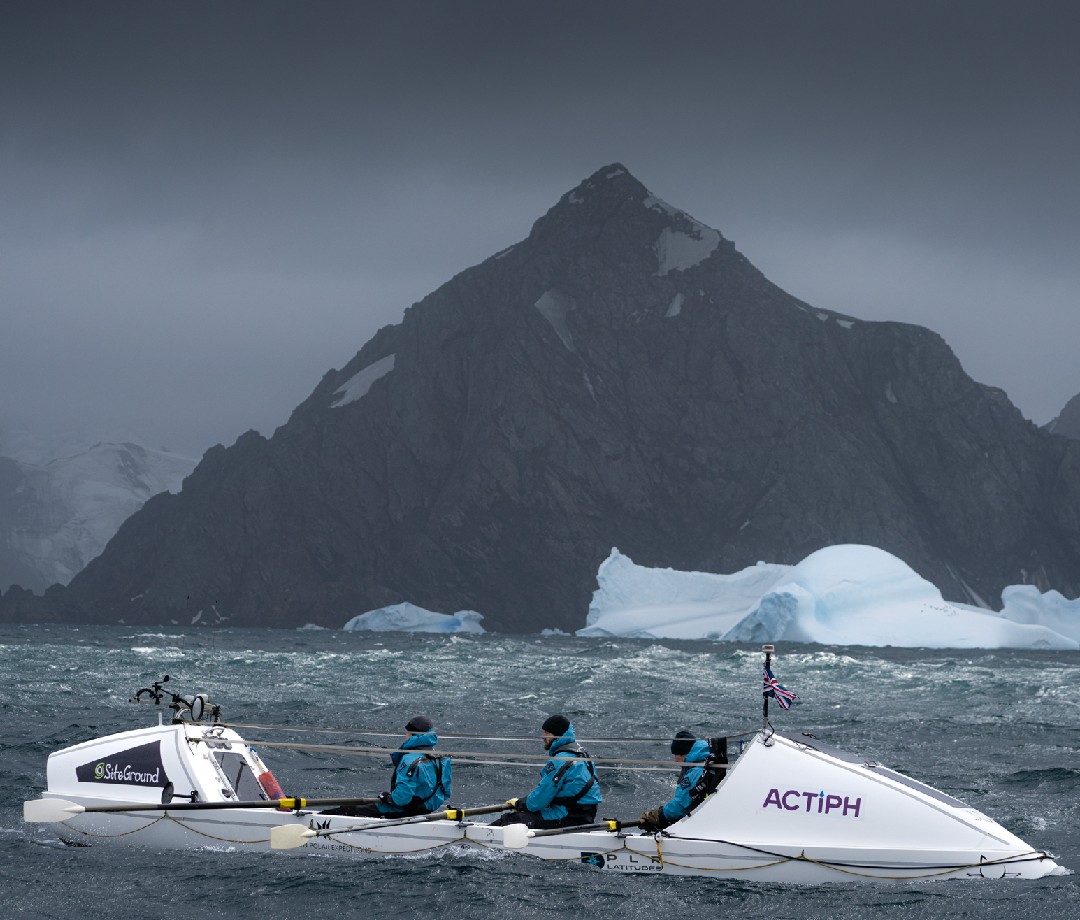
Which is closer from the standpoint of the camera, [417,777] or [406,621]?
[417,777]

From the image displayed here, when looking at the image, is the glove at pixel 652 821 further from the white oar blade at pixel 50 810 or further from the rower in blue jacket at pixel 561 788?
the white oar blade at pixel 50 810

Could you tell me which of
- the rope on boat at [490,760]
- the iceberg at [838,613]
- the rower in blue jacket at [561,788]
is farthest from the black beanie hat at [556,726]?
the iceberg at [838,613]

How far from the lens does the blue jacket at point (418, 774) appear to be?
627 inches

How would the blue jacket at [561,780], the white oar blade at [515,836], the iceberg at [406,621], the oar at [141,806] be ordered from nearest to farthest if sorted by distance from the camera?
1. the white oar blade at [515,836]
2. the blue jacket at [561,780]
3. the oar at [141,806]
4. the iceberg at [406,621]

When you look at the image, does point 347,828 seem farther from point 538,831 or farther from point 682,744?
point 682,744

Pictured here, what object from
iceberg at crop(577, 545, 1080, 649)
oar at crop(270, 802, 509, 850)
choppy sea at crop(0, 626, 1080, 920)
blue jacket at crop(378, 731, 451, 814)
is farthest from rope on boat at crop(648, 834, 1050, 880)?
iceberg at crop(577, 545, 1080, 649)

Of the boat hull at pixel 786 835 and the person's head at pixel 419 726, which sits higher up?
the person's head at pixel 419 726

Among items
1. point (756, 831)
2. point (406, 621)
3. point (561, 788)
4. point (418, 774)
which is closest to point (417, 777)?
point (418, 774)

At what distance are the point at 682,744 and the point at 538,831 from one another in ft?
6.19

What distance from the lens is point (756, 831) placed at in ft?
48.9

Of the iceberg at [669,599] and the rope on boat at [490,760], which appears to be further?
the iceberg at [669,599]

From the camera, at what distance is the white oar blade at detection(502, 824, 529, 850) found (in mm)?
14641

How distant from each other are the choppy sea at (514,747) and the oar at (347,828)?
0.36 metres

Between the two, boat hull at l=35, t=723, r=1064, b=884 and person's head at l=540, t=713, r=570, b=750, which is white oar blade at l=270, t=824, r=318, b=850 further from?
person's head at l=540, t=713, r=570, b=750
